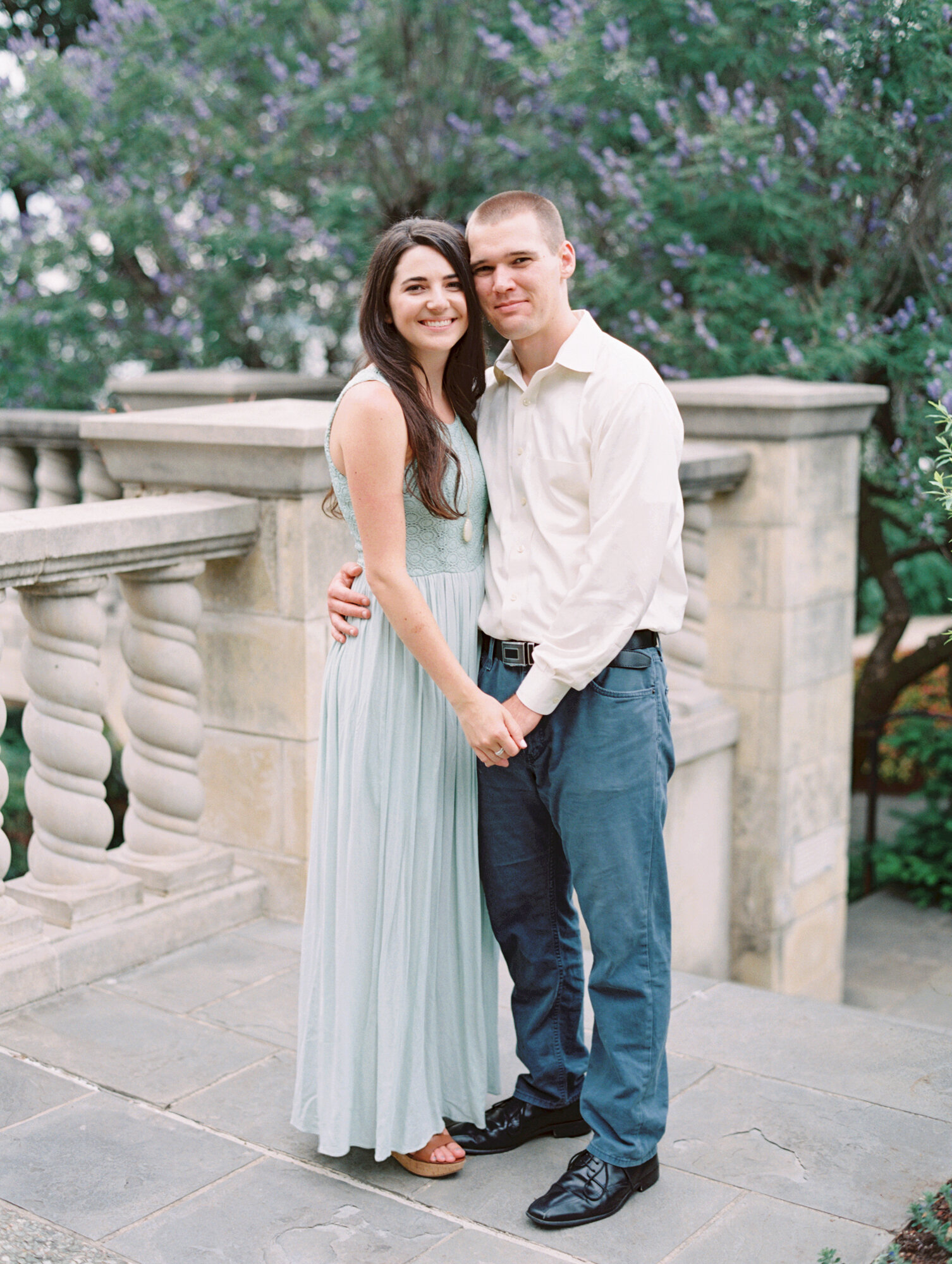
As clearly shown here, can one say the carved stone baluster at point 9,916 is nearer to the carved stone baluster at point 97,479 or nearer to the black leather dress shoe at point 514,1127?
the black leather dress shoe at point 514,1127

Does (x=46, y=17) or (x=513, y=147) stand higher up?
(x=46, y=17)

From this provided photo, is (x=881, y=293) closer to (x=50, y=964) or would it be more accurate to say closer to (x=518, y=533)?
(x=518, y=533)

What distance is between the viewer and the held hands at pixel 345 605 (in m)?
2.74

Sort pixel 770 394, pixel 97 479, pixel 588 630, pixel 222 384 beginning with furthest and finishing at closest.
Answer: pixel 222 384
pixel 97 479
pixel 770 394
pixel 588 630

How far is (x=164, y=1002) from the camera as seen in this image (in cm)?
351

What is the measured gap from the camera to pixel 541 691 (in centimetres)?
255

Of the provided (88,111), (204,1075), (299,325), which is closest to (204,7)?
(88,111)

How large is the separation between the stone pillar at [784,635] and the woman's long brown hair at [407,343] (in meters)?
2.47

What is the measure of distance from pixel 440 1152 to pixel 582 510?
129 cm

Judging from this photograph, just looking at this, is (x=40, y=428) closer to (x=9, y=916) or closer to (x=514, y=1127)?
(x=9, y=916)

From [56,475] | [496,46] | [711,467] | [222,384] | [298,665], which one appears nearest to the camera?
[298,665]

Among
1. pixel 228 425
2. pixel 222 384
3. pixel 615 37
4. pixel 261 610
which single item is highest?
pixel 615 37

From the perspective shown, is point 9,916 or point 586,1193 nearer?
point 586,1193

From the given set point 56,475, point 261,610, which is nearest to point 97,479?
point 56,475
